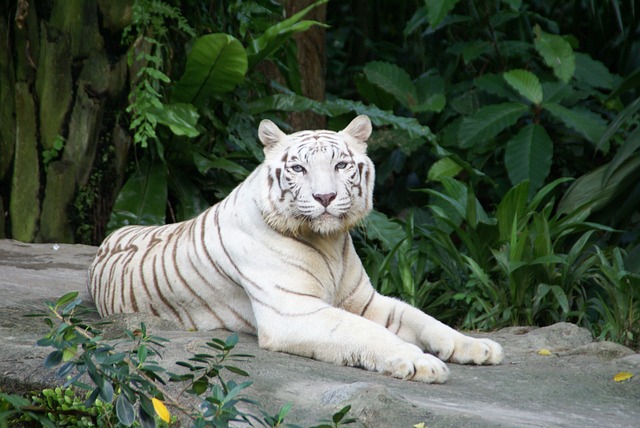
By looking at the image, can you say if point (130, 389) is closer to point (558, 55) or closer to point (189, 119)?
point (189, 119)

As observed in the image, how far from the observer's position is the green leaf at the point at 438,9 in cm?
684

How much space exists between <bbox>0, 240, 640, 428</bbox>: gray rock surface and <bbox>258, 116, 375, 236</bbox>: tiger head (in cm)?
59

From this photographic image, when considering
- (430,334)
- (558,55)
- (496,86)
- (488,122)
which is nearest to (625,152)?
(488,122)

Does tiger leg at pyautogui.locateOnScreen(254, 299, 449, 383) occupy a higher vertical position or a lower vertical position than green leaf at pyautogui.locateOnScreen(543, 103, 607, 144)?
lower

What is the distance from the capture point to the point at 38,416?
2627 mm

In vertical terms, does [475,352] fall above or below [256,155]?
below

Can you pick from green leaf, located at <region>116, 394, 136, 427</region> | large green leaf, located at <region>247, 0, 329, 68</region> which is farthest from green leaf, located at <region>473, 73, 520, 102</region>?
green leaf, located at <region>116, 394, 136, 427</region>

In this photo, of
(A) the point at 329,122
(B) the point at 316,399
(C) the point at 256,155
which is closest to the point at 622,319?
(B) the point at 316,399

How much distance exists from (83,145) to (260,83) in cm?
160

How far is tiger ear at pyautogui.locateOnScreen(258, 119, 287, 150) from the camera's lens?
163 inches

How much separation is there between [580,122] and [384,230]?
71.4 inches

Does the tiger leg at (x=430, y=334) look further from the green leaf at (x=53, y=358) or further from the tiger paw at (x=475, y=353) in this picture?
the green leaf at (x=53, y=358)

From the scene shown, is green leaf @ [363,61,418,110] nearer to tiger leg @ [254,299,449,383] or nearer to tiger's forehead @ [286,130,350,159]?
tiger's forehead @ [286,130,350,159]

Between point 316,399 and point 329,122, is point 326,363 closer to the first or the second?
point 316,399
